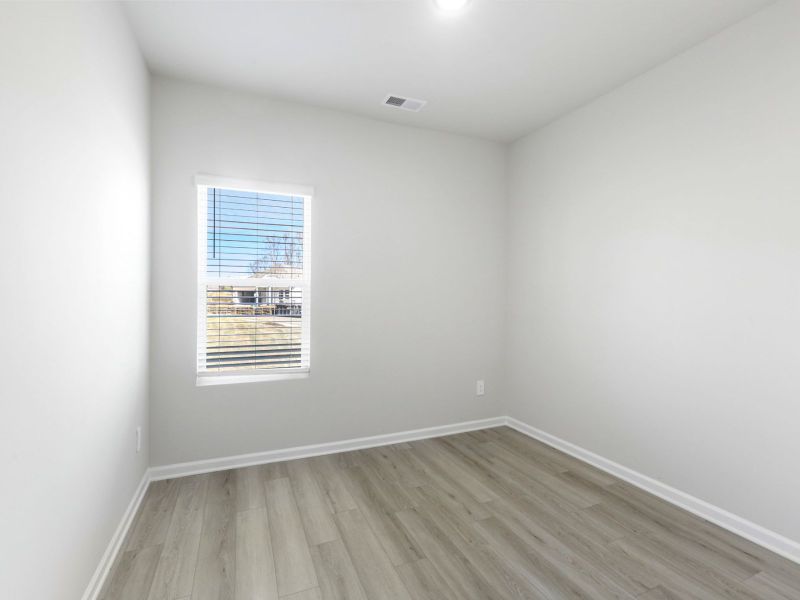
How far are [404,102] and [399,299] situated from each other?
1.56m

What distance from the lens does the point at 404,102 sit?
301 cm

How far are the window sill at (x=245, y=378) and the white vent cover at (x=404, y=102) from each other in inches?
85.9

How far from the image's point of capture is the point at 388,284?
3.35 meters

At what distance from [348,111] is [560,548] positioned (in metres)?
3.26

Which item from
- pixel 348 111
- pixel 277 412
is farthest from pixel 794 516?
pixel 348 111

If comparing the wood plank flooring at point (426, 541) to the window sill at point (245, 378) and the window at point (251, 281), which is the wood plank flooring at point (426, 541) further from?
the window at point (251, 281)

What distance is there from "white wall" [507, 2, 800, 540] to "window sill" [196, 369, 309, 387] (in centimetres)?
212

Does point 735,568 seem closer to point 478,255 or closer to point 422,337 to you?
point 422,337

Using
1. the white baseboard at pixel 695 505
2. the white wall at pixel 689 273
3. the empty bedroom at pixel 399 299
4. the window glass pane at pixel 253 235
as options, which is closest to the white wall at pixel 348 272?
the empty bedroom at pixel 399 299

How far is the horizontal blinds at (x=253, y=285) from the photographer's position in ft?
9.36

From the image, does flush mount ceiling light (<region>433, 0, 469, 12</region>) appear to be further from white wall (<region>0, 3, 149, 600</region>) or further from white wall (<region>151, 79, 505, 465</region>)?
white wall (<region>0, 3, 149, 600</region>)

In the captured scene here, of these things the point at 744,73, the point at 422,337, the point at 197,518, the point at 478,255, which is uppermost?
the point at 744,73

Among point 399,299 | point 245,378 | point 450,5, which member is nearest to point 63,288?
point 245,378

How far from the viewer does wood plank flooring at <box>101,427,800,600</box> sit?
5.68ft
